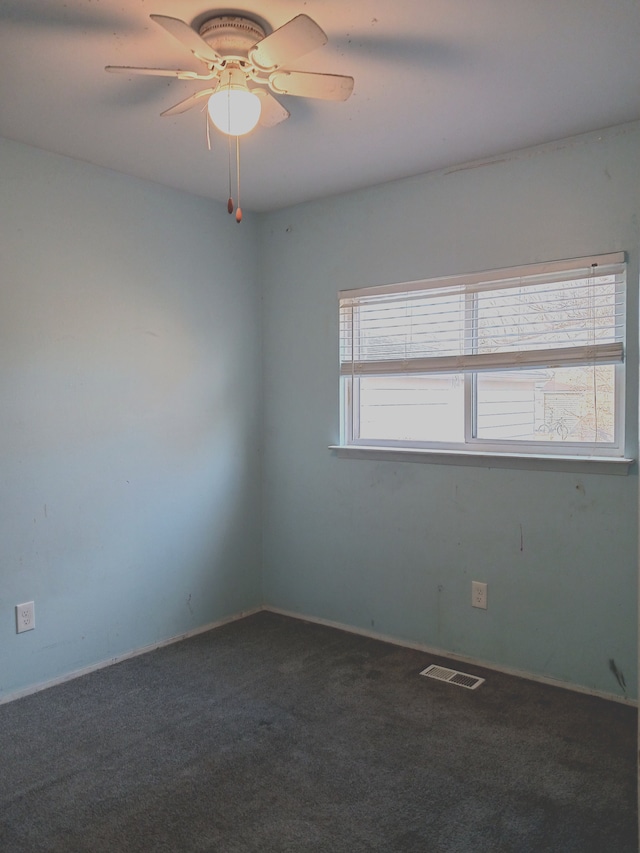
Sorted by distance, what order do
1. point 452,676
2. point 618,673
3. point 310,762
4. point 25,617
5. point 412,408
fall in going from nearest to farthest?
point 310,762 → point 618,673 → point 25,617 → point 452,676 → point 412,408

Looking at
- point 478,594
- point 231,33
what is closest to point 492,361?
point 478,594

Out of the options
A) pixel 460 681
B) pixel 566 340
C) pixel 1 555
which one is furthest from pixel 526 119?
pixel 1 555

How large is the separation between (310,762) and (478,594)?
1197 mm

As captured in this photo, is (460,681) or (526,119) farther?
(460,681)

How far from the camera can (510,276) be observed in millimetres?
3035

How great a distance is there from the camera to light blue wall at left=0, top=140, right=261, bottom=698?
2.86 meters

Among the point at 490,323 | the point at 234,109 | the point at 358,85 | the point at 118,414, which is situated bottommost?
the point at 118,414

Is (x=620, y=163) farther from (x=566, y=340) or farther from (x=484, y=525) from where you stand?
(x=484, y=525)

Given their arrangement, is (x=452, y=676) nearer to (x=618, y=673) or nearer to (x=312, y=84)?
(x=618, y=673)

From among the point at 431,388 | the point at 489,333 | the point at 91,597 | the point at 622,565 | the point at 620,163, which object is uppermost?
the point at 620,163

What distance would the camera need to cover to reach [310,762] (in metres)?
2.33

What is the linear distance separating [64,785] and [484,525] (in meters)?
2.00

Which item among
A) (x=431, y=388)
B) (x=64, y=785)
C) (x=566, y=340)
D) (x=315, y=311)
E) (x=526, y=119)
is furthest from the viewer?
(x=315, y=311)

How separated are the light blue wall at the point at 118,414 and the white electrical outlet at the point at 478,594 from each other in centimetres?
138
